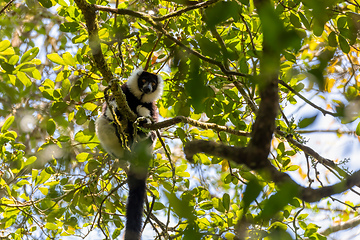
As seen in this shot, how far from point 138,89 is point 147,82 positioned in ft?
0.59

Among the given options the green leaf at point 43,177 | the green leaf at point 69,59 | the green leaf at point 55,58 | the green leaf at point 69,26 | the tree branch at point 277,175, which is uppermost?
the green leaf at point 69,26

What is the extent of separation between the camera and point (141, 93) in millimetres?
4984

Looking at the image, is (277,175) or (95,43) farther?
(95,43)

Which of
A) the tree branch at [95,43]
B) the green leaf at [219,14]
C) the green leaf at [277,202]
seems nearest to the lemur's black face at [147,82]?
the tree branch at [95,43]

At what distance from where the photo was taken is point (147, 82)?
4.91 metres

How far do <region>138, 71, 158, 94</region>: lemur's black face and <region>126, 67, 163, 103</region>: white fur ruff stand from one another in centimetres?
6

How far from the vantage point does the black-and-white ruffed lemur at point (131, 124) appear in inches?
150

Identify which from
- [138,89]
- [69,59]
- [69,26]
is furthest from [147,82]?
[69,26]

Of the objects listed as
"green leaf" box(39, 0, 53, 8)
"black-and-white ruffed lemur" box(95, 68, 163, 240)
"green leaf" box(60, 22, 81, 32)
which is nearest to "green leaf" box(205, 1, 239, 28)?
"green leaf" box(39, 0, 53, 8)

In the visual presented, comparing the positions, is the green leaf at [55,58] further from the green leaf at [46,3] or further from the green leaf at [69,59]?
the green leaf at [46,3]

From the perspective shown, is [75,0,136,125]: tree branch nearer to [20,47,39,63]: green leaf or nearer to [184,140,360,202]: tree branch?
[20,47,39,63]: green leaf

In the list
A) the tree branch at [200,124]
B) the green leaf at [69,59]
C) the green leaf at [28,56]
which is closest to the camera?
the tree branch at [200,124]

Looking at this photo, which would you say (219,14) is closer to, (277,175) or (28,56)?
(277,175)

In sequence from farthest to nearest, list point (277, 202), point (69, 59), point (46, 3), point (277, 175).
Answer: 1. point (69, 59)
2. point (46, 3)
3. point (277, 175)
4. point (277, 202)
